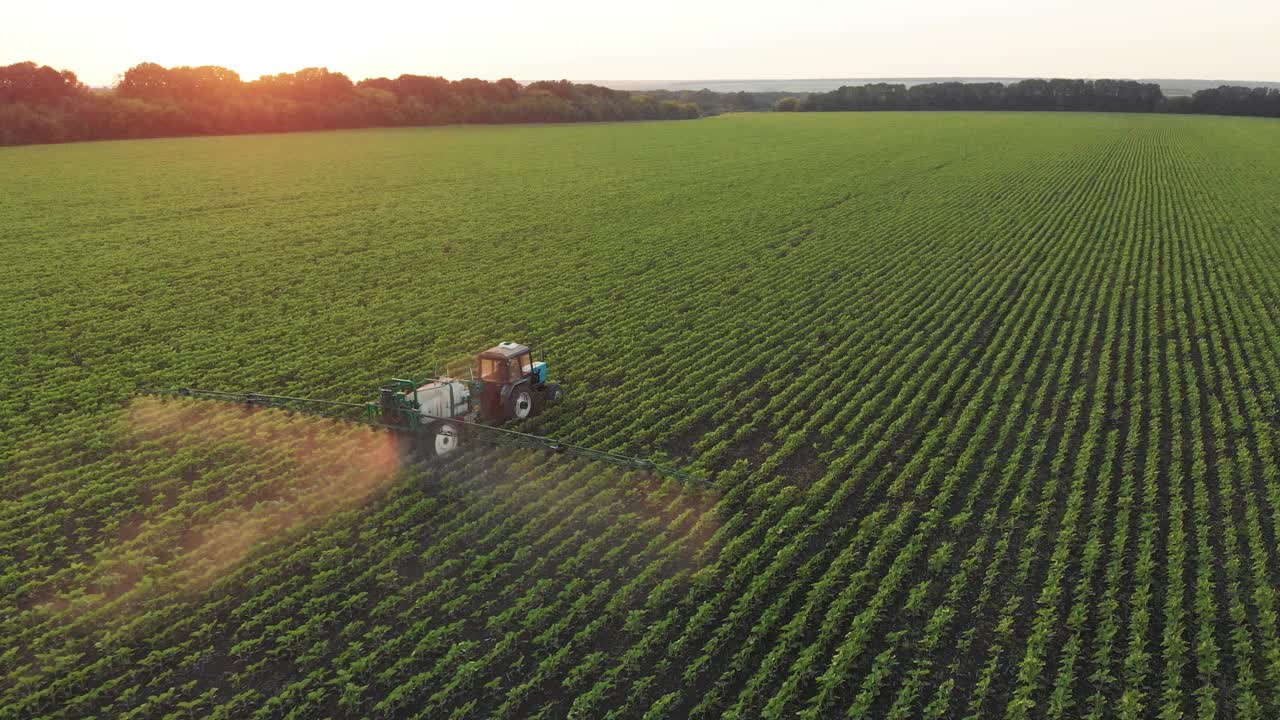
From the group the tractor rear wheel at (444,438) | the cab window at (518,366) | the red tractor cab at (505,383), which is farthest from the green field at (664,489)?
the cab window at (518,366)

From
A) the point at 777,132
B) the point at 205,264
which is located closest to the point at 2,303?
the point at 205,264

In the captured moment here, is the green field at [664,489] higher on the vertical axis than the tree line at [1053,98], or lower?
lower

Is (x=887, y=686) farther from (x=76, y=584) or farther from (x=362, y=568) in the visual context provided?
(x=76, y=584)

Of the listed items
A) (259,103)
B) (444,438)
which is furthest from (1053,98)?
(444,438)

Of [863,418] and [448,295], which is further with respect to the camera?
[448,295]

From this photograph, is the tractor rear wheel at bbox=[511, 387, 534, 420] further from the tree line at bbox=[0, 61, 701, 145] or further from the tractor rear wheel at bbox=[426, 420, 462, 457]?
the tree line at bbox=[0, 61, 701, 145]

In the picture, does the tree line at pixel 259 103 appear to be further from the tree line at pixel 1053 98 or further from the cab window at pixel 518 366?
the cab window at pixel 518 366
